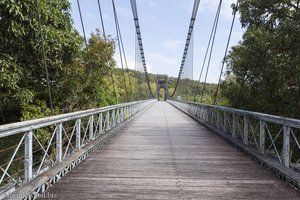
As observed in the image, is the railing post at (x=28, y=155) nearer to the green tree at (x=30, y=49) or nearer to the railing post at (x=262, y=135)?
the green tree at (x=30, y=49)

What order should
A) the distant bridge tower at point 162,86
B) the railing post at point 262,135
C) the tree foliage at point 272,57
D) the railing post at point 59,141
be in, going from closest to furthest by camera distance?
the railing post at point 59,141 < the railing post at point 262,135 < the tree foliage at point 272,57 < the distant bridge tower at point 162,86

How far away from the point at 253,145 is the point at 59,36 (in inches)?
185

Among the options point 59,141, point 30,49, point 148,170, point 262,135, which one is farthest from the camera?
point 30,49

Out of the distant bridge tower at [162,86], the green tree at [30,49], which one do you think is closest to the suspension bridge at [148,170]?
the green tree at [30,49]

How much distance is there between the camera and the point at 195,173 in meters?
3.71

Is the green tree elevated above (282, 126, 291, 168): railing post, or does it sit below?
above

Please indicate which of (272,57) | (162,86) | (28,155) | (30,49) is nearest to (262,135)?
(28,155)

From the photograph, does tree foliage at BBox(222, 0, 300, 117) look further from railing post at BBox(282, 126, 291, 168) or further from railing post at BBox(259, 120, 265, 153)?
railing post at BBox(282, 126, 291, 168)

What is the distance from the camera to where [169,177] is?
11.4 feet

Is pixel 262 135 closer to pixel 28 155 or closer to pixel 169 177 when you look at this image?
pixel 169 177

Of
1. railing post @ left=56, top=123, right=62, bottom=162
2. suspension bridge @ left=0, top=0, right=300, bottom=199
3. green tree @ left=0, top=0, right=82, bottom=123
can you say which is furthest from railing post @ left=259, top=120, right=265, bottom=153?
green tree @ left=0, top=0, right=82, bottom=123

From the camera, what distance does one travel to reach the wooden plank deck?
2.90 metres

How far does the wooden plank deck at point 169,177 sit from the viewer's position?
290cm

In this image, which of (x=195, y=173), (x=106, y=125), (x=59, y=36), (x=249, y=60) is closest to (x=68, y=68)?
(x=59, y=36)
